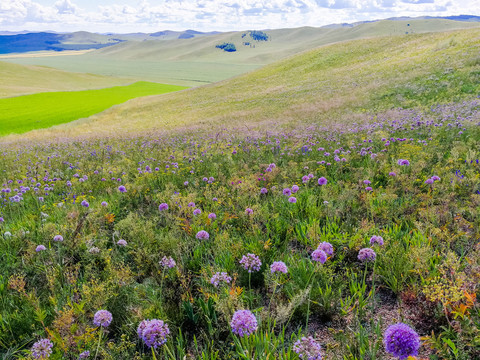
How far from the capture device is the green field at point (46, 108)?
31.9 meters

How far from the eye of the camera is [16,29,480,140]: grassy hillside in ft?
49.4

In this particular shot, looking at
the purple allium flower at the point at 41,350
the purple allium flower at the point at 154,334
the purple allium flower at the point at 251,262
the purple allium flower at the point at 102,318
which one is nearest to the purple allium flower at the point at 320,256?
the purple allium flower at the point at 251,262

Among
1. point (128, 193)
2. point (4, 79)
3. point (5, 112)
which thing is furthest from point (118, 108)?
point (4, 79)

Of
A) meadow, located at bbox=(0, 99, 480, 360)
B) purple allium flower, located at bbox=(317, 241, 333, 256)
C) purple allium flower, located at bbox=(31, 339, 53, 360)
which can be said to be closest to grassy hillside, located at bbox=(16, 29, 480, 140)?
meadow, located at bbox=(0, 99, 480, 360)

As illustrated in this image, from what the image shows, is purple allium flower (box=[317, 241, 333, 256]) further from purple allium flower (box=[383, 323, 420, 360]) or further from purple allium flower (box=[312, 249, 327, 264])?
purple allium flower (box=[383, 323, 420, 360])

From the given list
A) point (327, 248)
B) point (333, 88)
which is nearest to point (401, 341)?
point (327, 248)

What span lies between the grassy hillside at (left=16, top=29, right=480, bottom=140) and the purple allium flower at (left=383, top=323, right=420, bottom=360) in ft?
38.7

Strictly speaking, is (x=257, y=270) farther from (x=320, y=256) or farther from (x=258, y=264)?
(x=320, y=256)

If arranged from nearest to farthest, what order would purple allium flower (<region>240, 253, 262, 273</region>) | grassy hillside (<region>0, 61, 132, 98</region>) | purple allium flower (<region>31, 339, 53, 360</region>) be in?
purple allium flower (<region>31, 339, 53, 360</region>)
purple allium flower (<region>240, 253, 262, 273</region>)
grassy hillside (<region>0, 61, 132, 98</region>)

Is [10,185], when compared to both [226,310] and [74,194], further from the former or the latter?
[226,310]

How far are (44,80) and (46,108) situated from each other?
45299 mm

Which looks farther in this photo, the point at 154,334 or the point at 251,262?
the point at 251,262

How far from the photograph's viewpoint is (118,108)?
3916cm

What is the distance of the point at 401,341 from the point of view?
1599mm
